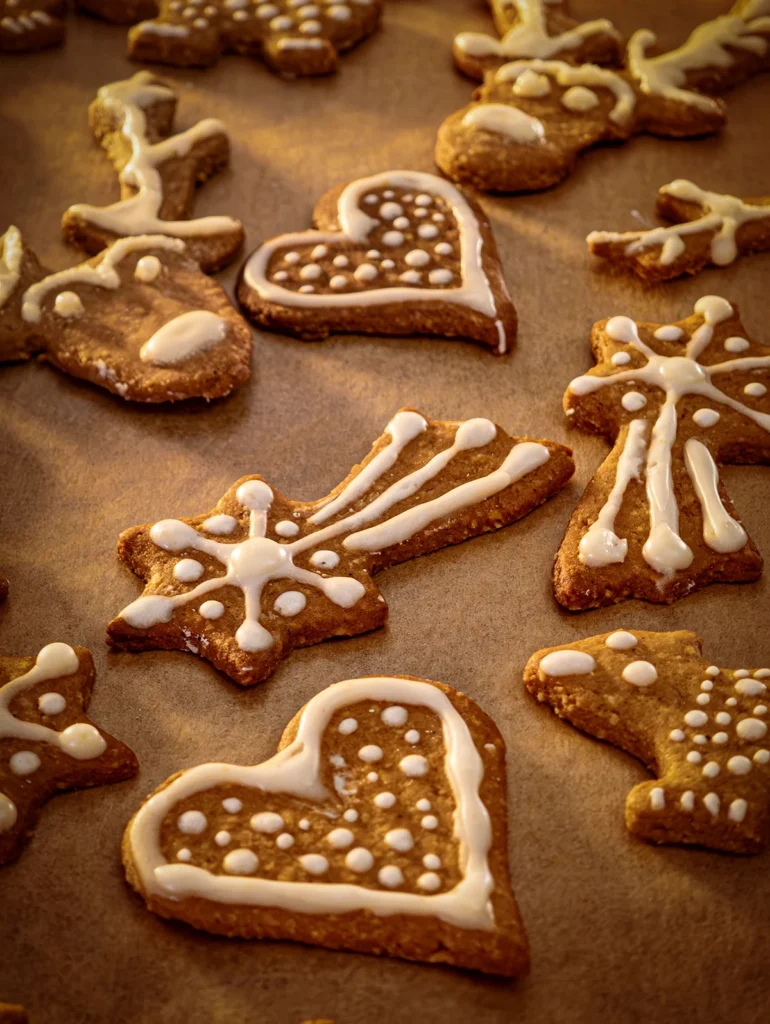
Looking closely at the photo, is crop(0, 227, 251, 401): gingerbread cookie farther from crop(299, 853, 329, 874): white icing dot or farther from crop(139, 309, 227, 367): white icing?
crop(299, 853, 329, 874): white icing dot

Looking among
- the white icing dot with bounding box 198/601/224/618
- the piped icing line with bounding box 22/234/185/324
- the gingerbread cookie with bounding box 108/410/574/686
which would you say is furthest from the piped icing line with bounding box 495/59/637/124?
the white icing dot with bounding box 198/601/224/618

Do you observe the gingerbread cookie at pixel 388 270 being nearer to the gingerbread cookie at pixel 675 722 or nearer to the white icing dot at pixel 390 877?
the gingerbread cookie at pixel 675 722

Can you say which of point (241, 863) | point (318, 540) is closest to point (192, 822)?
point (241, 863)

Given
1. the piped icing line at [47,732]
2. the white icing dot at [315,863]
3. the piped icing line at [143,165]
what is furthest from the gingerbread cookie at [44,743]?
the piped icing line at [143,165]

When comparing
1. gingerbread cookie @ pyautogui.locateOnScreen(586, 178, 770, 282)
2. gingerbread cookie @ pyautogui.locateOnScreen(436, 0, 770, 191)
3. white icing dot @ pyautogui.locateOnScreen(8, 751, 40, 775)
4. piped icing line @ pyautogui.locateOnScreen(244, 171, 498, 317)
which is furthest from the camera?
gingerbread cookie @ pyautogui.locateOnScreen(436, 0, 770, 191)

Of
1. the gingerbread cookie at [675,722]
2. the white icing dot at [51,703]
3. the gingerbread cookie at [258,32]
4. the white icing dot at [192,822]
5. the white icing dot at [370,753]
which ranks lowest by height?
the white icing dot at [192,822]

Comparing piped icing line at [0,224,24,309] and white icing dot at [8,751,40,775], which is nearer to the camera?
white icing dot at [8,751,40,775]

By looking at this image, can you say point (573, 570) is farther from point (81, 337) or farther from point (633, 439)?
point (81, 337)
